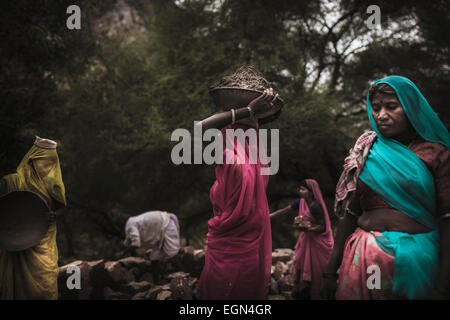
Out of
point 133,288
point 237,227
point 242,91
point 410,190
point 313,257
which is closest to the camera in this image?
point 410,190

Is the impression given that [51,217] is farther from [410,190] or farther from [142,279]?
[142,279]

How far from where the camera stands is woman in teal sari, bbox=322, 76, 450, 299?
1.71 meters

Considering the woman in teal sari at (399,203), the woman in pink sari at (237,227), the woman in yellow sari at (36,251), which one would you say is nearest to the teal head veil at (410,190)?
the woman in teal sari at (399,203)

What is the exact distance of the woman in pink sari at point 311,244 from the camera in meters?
5.07

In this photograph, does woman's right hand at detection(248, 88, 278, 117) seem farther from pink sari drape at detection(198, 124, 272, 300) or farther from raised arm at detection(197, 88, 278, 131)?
pink sari drape at detection(198, 124, 272, 300)

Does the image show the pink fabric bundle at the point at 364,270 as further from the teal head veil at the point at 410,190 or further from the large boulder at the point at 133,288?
the large boulder at the point at 133,288

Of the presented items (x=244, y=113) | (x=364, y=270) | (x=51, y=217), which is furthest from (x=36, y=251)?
(x=364, y=270)

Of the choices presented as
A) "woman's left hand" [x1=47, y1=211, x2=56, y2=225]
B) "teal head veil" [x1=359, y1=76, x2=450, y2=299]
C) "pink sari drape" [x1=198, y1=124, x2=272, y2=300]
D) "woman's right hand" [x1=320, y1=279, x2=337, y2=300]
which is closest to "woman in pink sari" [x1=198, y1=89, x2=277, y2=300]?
"pink sari drape" [x1=198, y1=124, x2=272, y2=300]

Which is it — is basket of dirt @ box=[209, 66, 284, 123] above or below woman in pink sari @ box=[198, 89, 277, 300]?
above

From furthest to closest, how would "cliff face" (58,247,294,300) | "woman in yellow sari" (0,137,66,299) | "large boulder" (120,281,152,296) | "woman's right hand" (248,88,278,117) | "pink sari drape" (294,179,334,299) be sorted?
1. "large boulder" (120,281,152,296)
2. "cliff face" (58,247,294,300)
3. "pink sari drape" (294,179,334,299)
4. "woman in yellow sari" (0,137,66,299)
5. "woman's right hand" (248,88,278,117)

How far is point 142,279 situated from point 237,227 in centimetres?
504

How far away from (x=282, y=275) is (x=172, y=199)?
625 centimetres

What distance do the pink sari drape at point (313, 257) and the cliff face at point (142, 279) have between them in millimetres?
564

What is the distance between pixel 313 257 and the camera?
5113 millimetres
